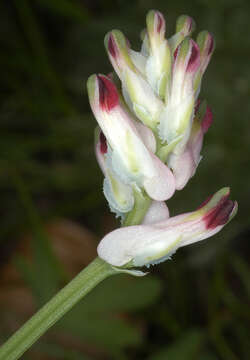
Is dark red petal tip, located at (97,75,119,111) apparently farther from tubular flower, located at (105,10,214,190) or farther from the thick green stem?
the thick green stem

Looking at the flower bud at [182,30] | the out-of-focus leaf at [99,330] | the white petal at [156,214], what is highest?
the flower bud at [182,30]

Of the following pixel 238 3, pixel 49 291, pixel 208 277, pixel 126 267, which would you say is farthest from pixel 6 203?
pixel 126 267

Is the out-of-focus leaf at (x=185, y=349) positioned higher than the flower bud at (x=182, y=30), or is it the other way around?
the flower bud at (x=182, y=30)

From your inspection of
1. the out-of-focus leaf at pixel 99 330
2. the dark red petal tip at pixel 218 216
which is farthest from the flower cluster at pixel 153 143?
the out-of-focus leaf at pixel 99 330

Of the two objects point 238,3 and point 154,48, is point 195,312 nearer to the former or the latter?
point 238,3

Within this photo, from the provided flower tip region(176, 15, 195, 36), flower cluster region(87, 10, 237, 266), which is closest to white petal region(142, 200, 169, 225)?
flower cluster region(87, 10, 237, 266)

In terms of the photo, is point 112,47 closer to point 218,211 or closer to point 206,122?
point 206,122

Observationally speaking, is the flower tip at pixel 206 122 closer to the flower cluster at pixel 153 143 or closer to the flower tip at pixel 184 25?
the flower cluster at pixel 153 143
